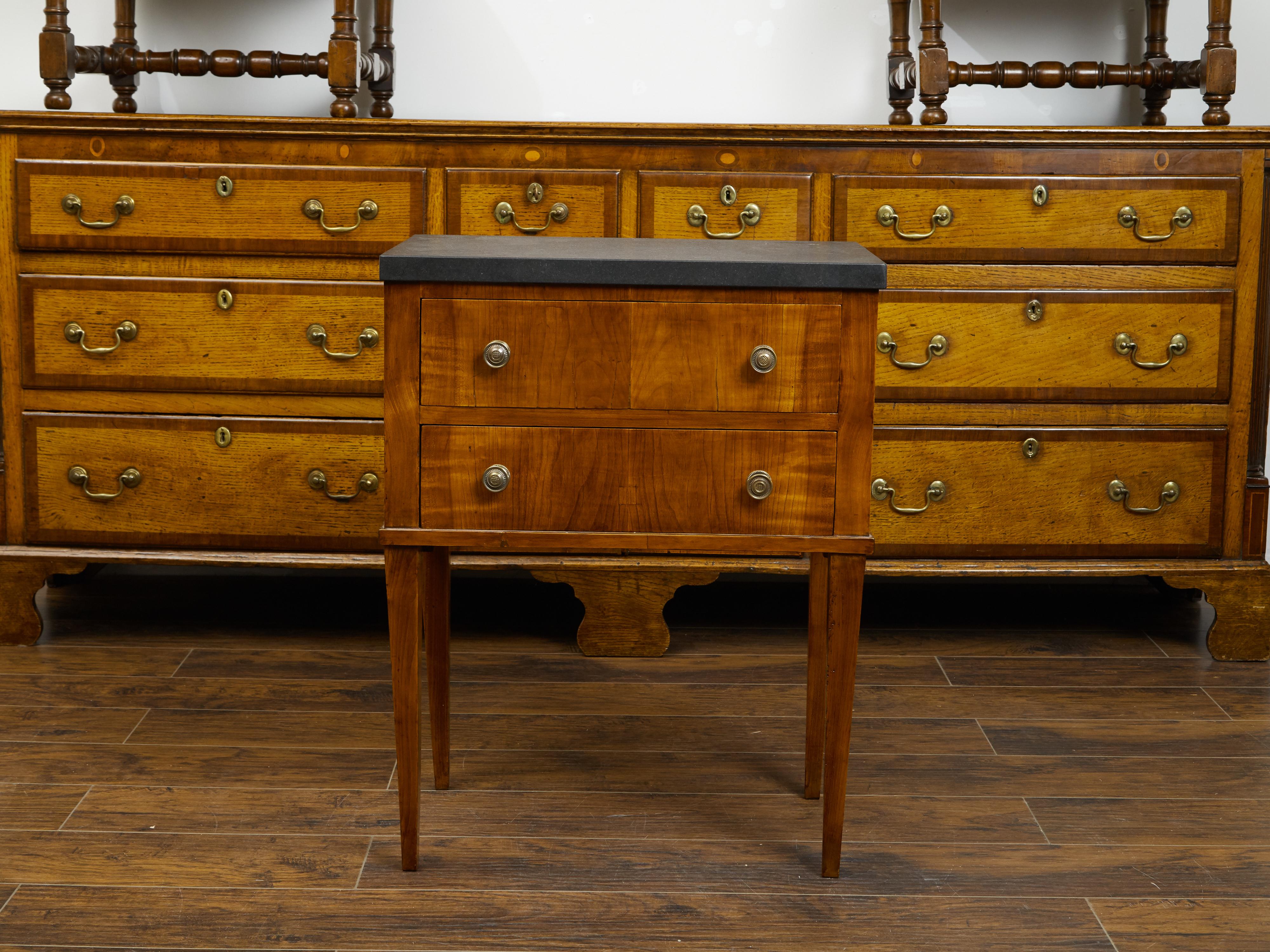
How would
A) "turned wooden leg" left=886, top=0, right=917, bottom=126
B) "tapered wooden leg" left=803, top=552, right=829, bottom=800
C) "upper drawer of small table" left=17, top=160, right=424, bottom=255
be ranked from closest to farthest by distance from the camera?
"tapered wooden leg" left=803, top=552, right=829, bottom=800, "upper drawer of small table" left=17, top=160, right=424, bottom=255, "turned wooden leg" left=886, top=0, right=917, bottom=126

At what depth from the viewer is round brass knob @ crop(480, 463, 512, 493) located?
162cm

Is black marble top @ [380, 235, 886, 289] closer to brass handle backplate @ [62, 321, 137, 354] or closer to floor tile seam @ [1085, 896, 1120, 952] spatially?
floor tile seam @ [1085, 896, 1120, 952]

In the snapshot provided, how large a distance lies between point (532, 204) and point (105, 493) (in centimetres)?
104

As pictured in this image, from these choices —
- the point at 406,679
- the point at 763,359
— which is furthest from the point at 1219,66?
the point at 406,679

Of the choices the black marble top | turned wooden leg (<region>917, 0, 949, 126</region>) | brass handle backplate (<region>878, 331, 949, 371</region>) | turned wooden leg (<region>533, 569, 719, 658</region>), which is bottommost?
turned wooden leg (<region>533, 569, 719, 658</region>)

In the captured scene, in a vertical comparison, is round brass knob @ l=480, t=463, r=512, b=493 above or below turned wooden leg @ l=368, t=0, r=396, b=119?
below

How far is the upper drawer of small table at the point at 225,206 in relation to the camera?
98.0 inches

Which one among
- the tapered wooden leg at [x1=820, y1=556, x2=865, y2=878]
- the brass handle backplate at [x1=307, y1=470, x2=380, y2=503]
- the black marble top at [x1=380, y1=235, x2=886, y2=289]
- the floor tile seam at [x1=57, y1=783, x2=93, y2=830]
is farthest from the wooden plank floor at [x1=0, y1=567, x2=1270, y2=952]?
the black marble top at [x1=380, y1=235, x2=886, y2=289]

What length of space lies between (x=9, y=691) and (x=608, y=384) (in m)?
1.46

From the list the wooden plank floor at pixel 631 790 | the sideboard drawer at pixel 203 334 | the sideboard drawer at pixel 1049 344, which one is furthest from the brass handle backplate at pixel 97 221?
the sideboard drawer at pixel 1049 344

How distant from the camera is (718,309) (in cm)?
160

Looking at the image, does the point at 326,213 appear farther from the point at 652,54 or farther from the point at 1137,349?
the point at 1137,349

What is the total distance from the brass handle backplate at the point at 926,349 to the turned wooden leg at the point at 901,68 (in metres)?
0.59

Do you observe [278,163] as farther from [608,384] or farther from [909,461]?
[909,461]
